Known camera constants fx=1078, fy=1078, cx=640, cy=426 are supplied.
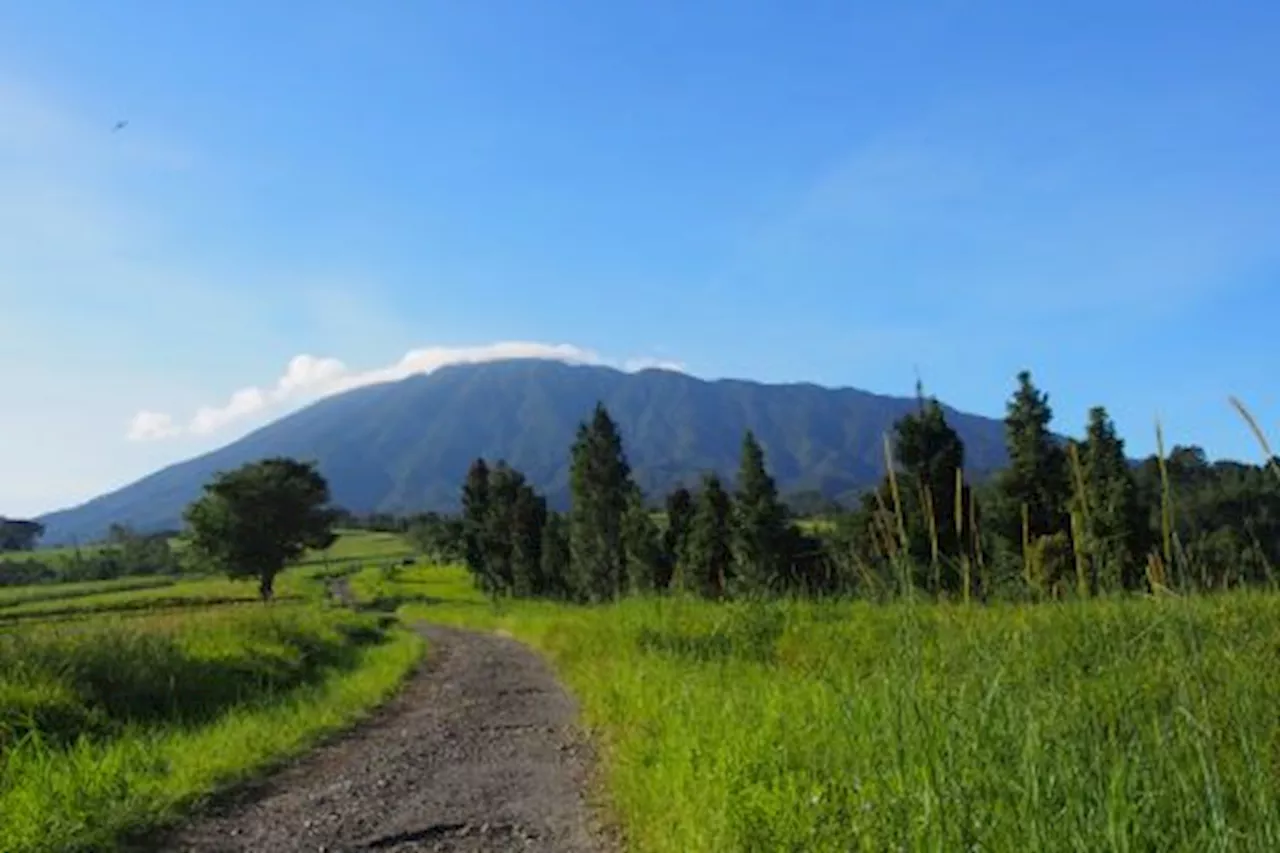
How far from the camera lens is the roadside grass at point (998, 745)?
10.3 feet

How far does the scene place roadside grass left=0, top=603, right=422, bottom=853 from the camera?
7.66 metres

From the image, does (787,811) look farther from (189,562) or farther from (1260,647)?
(189,562)

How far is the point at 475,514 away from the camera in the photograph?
81688mm

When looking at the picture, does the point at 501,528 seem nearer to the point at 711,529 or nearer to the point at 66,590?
the point at 711,529

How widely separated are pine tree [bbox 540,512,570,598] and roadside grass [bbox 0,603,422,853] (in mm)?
44401

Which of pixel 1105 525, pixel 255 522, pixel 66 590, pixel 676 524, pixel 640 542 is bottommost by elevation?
pixel 66 590

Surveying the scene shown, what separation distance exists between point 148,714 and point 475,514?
2689 inches

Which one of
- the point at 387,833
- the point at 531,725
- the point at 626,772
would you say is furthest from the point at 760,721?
the point at 531,725

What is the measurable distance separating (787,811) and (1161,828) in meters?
2.18

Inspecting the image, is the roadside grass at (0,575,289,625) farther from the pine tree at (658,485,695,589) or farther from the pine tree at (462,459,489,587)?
the pine tree at (658,485,695,589)

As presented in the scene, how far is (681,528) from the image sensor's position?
62.2 metres

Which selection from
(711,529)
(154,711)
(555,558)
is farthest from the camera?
(555,558)

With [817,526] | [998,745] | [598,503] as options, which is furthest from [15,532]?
[998,745]

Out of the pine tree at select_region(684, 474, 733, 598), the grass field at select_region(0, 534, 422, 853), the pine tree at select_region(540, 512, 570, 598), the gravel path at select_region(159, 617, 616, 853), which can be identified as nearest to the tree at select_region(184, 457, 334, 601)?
the pine tree at select_region(540, 512, 570, 598)
